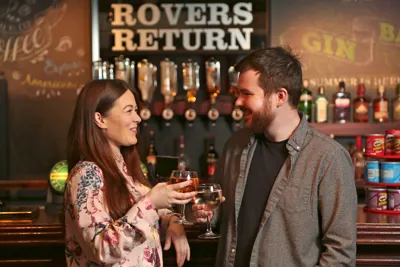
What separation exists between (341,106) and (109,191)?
3.15 m

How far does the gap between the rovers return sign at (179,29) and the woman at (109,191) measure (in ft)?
9.28

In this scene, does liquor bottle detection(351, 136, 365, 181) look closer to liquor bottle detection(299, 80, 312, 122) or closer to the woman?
liquor bottle detection(299, 80, 312, 122)

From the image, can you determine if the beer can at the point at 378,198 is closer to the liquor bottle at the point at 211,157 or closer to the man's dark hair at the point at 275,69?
the man's dark hair at the point at 275,69

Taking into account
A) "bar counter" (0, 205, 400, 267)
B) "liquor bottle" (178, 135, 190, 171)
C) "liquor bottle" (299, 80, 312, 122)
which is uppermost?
"liquor bottle" (299, 80, 312, 122)

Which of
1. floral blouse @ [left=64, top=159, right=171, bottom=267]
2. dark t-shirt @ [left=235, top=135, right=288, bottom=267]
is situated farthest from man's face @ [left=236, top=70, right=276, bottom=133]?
floral blouse @ [left=64, top=159, right=171, bottom=267]

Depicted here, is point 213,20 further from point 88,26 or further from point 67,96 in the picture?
point 67,96

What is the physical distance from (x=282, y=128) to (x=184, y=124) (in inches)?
114

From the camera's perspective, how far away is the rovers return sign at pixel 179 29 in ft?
16.5

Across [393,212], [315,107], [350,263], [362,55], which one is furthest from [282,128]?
[362,55]

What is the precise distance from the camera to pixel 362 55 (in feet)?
16.8

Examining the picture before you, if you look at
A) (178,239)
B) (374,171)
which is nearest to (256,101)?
(178,239)

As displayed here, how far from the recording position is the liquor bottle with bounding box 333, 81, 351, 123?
484 centimetres

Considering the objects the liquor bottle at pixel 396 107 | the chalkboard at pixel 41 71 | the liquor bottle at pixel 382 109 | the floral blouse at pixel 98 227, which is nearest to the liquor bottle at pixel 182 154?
the chalkboard at pixel 41 71

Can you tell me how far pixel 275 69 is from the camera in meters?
2.29
